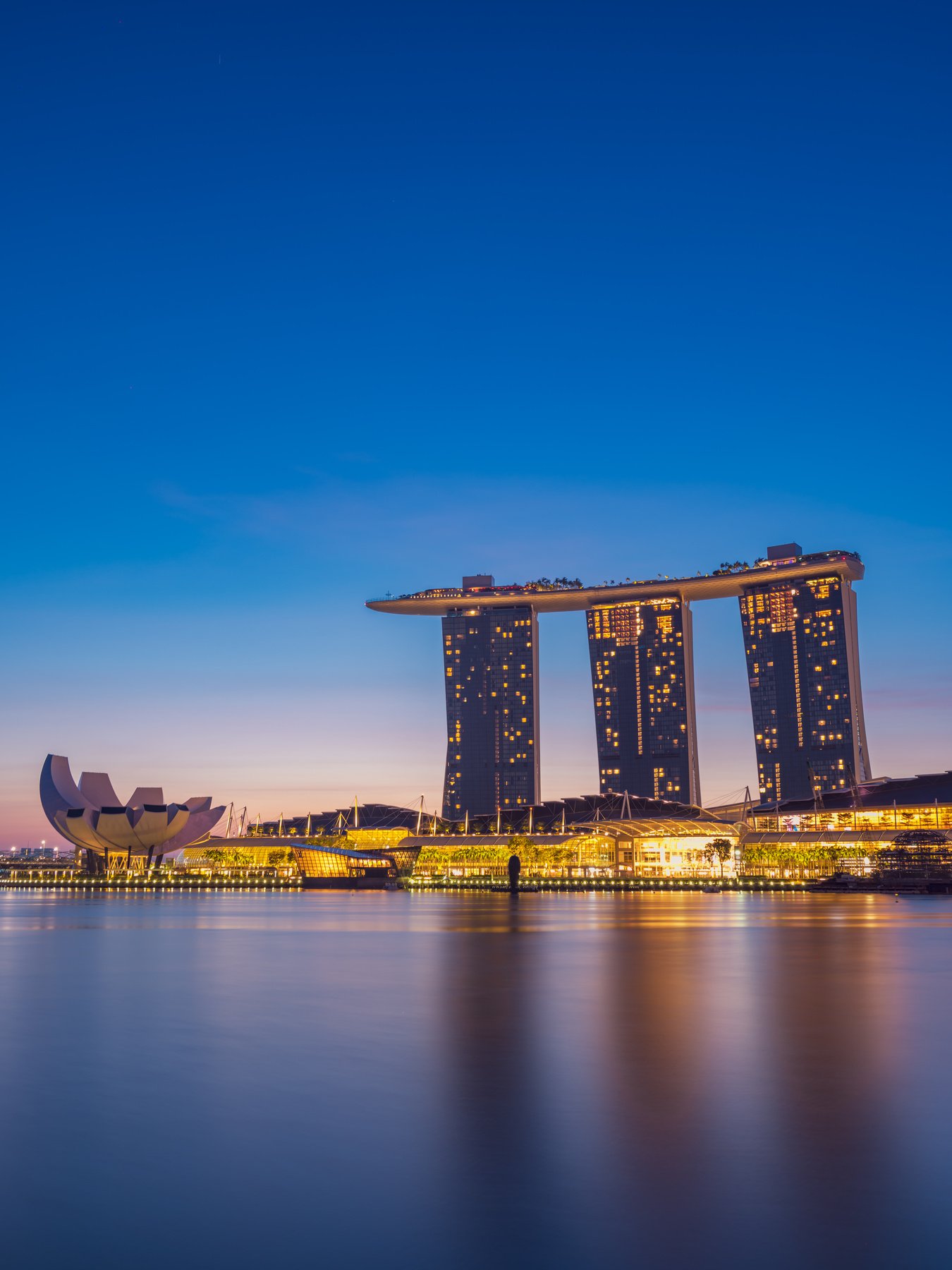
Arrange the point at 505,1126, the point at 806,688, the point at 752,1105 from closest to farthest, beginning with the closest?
1. the point at 505,1126
2. the point at 752,1105
3. the point at 806,688

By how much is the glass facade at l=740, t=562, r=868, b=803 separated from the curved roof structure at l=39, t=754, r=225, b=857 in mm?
93143

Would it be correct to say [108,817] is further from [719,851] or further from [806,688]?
[806,688]

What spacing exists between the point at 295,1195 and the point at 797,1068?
293 inches

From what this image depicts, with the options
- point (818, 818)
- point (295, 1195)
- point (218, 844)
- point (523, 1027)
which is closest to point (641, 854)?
point (818, 818)

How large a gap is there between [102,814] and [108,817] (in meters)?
0.73

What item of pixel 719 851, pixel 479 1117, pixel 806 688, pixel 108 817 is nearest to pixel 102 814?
pixel 108 817

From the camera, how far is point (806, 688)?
183750mm

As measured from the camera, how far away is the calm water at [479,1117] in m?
7.76

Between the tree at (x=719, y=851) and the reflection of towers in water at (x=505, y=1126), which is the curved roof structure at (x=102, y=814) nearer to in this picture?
the tree at (x=719, y=851)

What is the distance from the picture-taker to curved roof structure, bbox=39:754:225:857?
13775cm

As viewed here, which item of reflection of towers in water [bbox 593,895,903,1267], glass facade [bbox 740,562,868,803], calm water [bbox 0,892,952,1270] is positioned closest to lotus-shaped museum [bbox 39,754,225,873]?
glass facade [bbox 740,562,868,803]

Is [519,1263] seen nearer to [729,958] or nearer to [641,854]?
[729,958]

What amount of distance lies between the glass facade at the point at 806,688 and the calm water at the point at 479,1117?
159 metres

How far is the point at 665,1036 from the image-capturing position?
16.8 metres
